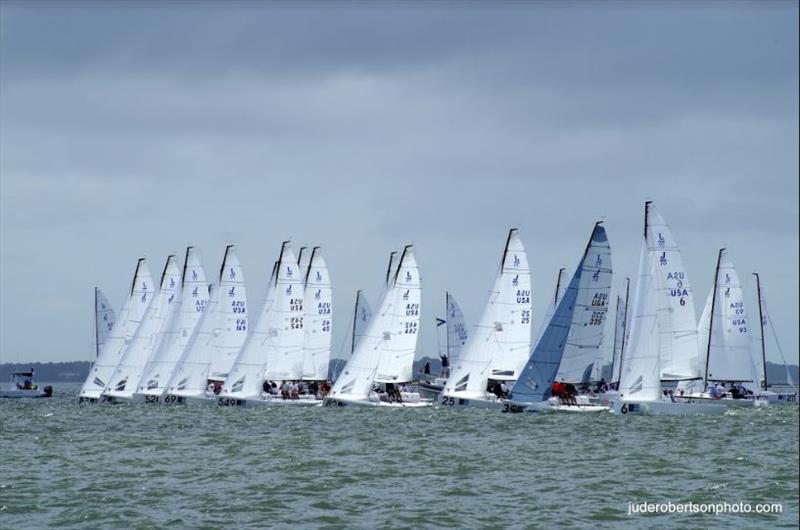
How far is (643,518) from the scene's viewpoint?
2516cm

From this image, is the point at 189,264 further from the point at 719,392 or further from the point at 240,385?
the point at 719,392

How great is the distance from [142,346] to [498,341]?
77.5 ft

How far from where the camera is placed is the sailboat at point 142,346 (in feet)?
258

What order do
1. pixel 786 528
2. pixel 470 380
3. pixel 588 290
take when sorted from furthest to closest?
pixel 470 380
pixel 588 290
pixel 786 528

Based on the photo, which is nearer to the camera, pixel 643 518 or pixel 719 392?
pixel 643 518

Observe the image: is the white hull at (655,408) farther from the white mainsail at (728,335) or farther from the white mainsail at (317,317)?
the white mainsail at (317,317)

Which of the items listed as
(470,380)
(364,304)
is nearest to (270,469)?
(470,380)

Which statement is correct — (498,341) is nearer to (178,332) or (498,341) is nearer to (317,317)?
(317,317)

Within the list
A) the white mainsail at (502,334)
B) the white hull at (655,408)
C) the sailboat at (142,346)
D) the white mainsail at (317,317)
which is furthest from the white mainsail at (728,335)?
the sailboat at (142,346)

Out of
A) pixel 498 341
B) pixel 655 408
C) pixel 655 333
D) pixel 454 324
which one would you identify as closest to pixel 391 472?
pixel 655 408

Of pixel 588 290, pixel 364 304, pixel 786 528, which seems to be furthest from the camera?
pixel 364 304

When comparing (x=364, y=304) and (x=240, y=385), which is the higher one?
(x=364, y=304)

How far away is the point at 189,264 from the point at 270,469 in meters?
48.5

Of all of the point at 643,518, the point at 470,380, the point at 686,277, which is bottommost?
the point at 643,518
